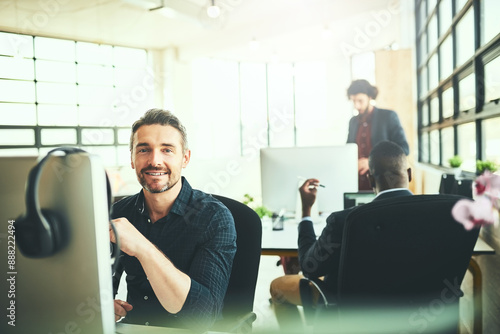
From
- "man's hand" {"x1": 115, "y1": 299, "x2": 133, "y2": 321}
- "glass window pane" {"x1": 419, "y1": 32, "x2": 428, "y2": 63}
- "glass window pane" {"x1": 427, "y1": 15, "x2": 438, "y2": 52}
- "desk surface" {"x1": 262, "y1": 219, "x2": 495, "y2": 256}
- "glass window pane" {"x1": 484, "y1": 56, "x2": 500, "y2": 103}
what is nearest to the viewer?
"man's hand" {"x1": 115, "y1": 299, "x2": 133, "y2": 321}

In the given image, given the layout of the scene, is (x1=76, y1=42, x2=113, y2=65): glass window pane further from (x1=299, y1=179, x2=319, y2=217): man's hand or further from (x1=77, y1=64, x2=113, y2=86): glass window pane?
(x1=299, y1=179, x2=319, y2=217): man's hand

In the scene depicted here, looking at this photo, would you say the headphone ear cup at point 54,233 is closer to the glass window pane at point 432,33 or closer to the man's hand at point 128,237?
the man's hand at point 128,237

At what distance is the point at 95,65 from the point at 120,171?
2.13 meters

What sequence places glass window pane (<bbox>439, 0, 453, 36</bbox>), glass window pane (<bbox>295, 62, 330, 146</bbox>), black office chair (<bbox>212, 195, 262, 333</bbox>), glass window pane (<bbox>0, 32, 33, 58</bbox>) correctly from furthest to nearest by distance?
glass window pane (<bbox>295, 62, 330, 146</bbox>), glass window pane (<bbox>0, 32, 33, 58</bbox>), glass window pane (<bbox>439, 0, 453, 36</bbox>), black office chair (<bbox>212, 195, 262, 333</bbox>)

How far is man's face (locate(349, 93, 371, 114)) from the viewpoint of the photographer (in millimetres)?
3738

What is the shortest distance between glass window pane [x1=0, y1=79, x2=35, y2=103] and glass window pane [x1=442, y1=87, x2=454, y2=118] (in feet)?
21.6

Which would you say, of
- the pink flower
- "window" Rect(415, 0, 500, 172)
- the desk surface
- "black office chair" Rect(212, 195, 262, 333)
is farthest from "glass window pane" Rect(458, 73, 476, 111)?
"black office chair" Rect(212, 195, 262, 333)

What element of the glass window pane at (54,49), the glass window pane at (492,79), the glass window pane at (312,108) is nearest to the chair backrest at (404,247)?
the glass window pane at (492,79)

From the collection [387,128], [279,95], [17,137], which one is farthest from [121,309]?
[279,95]

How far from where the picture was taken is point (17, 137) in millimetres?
7180

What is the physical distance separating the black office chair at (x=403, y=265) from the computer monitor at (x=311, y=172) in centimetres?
112

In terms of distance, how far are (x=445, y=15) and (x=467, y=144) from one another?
146 cm

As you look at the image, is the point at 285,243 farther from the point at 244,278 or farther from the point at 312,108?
the point at 312,108

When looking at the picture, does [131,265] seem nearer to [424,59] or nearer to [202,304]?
[202,304]
